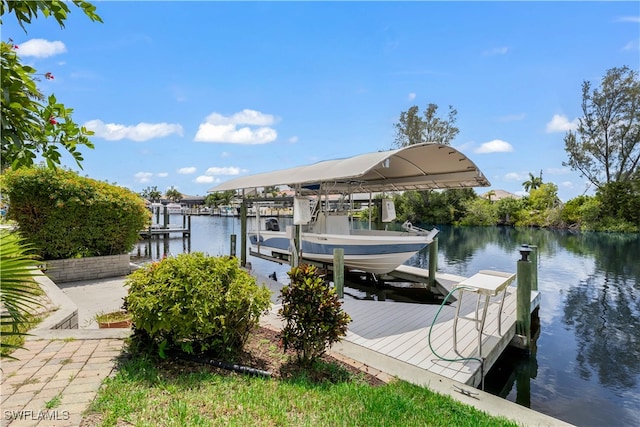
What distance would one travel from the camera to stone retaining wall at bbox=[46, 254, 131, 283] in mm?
8172

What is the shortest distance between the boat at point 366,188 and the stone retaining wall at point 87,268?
168 inches

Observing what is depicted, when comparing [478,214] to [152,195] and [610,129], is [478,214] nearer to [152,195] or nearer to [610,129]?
[610,129]

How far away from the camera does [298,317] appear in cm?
357

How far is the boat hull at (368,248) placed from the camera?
28.6 ft

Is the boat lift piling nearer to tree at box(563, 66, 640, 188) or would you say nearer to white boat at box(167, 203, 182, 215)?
tree at box(563, 66, 640, 188)

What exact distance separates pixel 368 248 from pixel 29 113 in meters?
7.72

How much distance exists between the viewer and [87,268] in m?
8.61

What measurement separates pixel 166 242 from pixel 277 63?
1571 cm

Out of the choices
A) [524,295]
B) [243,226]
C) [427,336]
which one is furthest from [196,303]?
[243,226]

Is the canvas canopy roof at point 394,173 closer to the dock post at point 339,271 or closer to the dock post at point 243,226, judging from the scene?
the dock post at point 243,226

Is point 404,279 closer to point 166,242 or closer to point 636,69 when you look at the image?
point 166,242

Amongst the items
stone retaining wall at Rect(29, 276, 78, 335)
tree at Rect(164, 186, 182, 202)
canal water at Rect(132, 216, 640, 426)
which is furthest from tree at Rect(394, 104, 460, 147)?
tree at Rect(164, 186, 182, 202)

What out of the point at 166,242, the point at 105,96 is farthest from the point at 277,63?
the point at 166,242

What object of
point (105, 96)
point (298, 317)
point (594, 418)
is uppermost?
point (105, 96)
